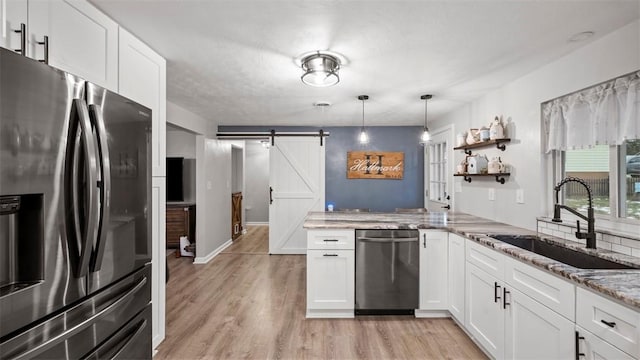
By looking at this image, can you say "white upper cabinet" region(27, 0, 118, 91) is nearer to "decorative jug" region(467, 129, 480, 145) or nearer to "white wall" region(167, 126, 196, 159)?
"decorative jug" region(467, 129, 480, 145)

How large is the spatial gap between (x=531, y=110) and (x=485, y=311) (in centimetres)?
177

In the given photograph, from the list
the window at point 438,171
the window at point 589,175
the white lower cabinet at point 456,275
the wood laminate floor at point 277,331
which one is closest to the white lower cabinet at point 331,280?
the wood laminate floor at point 277,331

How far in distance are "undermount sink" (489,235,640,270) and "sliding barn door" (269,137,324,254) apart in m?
3.36

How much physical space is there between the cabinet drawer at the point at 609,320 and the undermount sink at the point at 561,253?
19.5 inches

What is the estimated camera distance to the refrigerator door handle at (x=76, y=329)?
986 millimetres

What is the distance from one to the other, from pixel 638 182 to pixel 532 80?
45.8 inches

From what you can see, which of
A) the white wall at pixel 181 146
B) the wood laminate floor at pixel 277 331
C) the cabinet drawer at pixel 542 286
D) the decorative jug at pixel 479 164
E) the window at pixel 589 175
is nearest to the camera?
the cabinet drawer at pixel 542 286

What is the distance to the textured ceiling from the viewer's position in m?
1.64

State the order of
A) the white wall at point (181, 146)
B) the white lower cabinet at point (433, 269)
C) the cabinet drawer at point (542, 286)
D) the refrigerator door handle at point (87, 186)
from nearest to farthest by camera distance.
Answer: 1. the refrigerator door handle at point (87, 186)
2. the cabinet drawer at point (542, 286)
3. the white lower cabinet at point (433, 269)
4. the white wall at point (181, 146)

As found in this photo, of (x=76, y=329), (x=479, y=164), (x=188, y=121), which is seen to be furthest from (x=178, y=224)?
(x=479, y=164)

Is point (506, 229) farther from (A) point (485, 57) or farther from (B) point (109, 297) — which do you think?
(B) point (109, 297)

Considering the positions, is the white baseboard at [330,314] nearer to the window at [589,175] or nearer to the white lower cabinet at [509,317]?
the white lower cabinet at [509,317]

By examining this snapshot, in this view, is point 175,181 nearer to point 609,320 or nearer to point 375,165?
point 375,165

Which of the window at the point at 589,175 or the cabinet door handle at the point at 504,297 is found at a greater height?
the window at the point at 589,175
